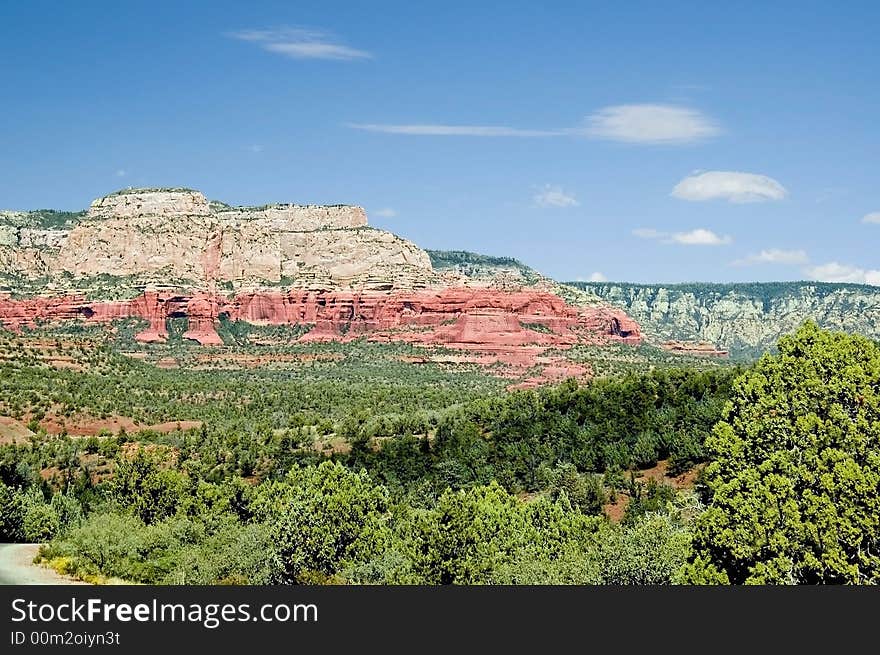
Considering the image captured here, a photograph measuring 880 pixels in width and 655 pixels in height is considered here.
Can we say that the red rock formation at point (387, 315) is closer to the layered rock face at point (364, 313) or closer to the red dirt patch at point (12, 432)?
the layered rock face at point (364, 313)

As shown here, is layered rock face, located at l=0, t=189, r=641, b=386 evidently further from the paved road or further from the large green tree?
the large green tree

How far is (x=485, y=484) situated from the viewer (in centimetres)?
5797

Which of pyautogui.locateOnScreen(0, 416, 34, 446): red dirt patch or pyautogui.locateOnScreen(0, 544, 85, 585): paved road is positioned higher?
pyautogui.locateOnScreen(0, 544, 85, 585): paved road

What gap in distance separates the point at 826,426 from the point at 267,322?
171354 mm

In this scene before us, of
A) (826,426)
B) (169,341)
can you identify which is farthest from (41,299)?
(826,426)

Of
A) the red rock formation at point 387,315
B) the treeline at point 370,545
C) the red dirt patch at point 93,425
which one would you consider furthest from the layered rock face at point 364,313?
the treeline at point 370,545

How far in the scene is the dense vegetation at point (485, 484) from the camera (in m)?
22.1

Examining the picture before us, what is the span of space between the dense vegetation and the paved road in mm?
777

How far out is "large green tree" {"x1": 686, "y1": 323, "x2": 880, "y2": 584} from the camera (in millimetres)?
21328

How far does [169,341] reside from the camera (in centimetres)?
17012

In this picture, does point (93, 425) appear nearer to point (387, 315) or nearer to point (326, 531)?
point (326, 531)

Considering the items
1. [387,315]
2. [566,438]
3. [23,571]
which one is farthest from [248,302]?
[23,571]

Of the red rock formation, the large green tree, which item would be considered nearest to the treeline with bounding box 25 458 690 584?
the large green tree

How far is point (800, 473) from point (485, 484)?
121 feet
